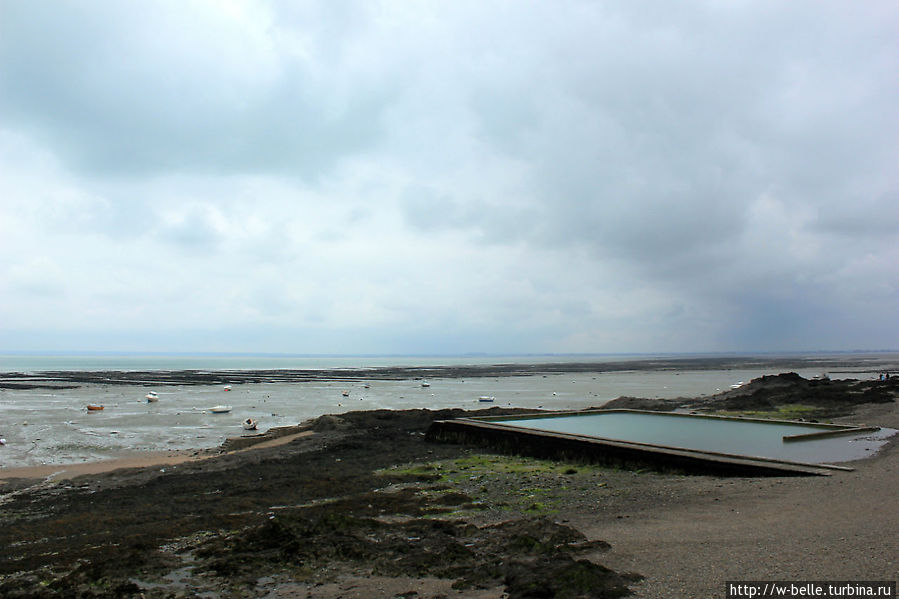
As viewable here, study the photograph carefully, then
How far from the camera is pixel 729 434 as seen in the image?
64.0 feet

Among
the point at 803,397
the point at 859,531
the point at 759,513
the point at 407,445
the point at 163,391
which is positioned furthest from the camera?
the point at 163,391

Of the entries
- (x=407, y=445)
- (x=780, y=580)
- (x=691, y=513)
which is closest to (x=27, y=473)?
(x=407, y=445)

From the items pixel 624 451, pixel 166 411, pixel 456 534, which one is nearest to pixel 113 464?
pixel 456 534

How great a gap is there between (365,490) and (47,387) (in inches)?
3009

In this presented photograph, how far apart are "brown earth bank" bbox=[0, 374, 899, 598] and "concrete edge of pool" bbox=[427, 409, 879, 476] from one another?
0.54 meters

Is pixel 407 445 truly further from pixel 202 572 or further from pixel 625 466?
pixel 202 572

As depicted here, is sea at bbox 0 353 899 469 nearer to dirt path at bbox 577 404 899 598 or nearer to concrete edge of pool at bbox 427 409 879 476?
concrete edge of pool at bbox 427 409 879 476

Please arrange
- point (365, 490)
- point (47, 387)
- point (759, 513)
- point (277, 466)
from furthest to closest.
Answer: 1. point (47, 387)
2. point (277, 466)
3. point (365, 490)
4. point (759, 513)

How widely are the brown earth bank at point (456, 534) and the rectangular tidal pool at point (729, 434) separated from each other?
1.86 metres

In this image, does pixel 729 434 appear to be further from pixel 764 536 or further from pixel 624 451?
pixel 764 536

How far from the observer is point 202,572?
26.8ft

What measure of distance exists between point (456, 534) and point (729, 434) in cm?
1389

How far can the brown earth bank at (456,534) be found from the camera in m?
6.86

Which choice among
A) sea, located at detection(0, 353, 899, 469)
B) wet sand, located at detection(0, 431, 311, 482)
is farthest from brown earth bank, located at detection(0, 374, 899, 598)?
sea, located at detection(0, 353, 899, 469)
